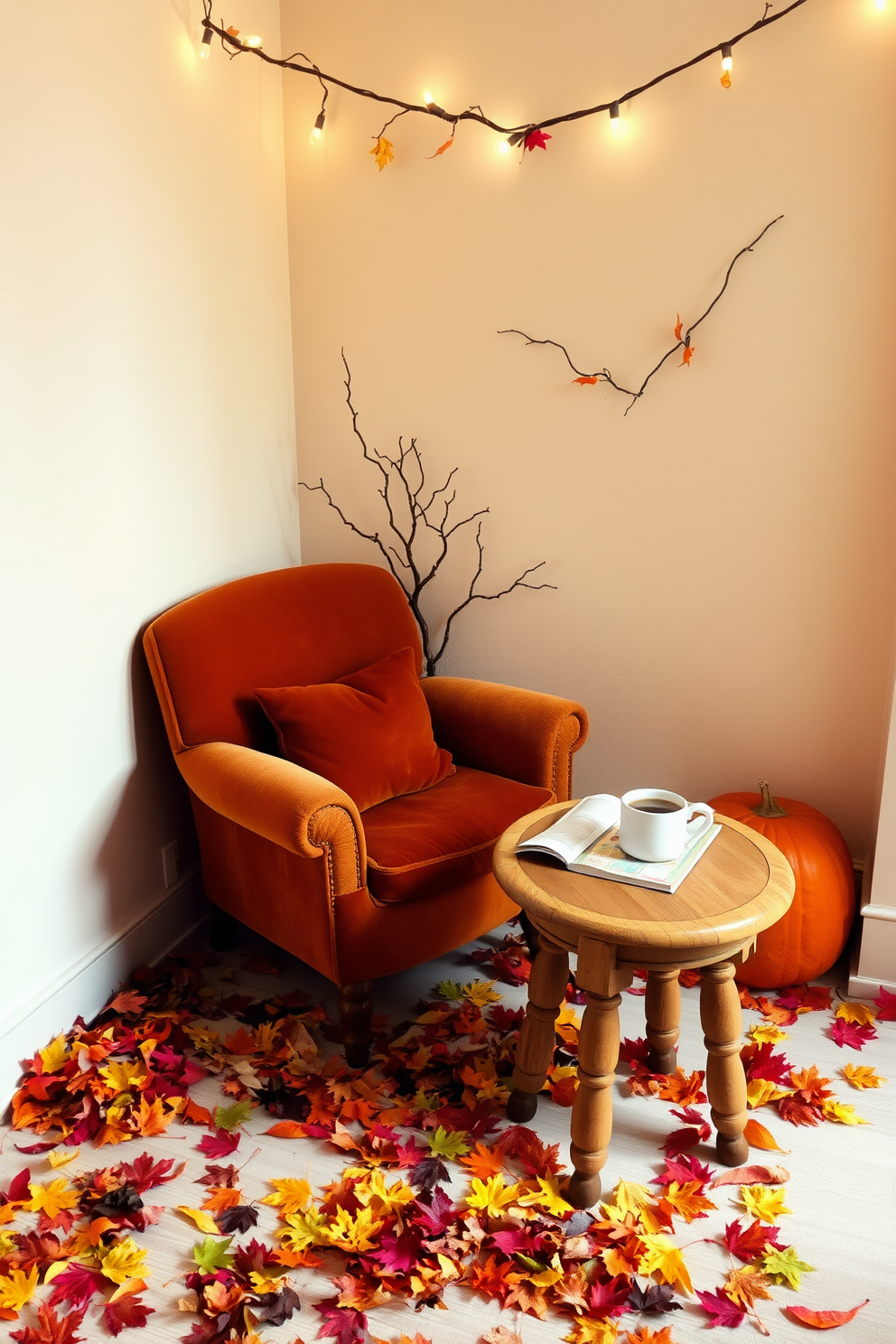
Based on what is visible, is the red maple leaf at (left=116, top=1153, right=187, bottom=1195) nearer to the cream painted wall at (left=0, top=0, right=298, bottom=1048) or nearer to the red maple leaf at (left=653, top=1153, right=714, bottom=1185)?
the cream painted wall at (left=0, top=0, right=298, bottom=1048)

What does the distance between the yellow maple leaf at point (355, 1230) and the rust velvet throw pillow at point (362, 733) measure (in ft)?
2.87

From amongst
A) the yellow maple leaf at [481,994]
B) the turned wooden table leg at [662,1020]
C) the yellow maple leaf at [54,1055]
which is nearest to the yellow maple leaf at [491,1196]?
the turned wooden table leg at [662,1020]

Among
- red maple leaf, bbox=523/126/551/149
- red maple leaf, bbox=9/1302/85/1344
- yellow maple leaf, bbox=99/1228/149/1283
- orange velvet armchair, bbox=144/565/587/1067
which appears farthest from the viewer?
red maple leaf, bbox=523/126/551/149

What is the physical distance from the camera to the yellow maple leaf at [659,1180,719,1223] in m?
1.61

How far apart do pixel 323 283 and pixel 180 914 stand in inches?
72.1

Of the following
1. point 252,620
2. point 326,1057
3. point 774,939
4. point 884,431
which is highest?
point 884,431

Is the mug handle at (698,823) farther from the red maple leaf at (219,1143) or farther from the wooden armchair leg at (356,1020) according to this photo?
the red maple leaf at (219,1143)

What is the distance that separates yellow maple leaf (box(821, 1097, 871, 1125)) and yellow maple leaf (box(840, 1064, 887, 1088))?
7 centimetres

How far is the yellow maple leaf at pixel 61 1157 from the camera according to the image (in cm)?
170

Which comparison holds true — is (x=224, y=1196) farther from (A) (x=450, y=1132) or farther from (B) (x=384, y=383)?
→ (B) (x=384, y=383)

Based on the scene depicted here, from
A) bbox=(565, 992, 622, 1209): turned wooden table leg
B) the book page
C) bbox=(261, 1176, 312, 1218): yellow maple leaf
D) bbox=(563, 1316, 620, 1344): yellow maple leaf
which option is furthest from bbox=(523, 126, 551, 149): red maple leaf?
bbox=(563, 1316, 620, 1344): yellow maple leaf

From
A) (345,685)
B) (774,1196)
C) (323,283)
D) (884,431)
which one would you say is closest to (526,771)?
(345,685)

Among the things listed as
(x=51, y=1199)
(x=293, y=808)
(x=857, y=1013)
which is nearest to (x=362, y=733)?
(x=293, y=808)

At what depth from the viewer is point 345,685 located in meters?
2.37
